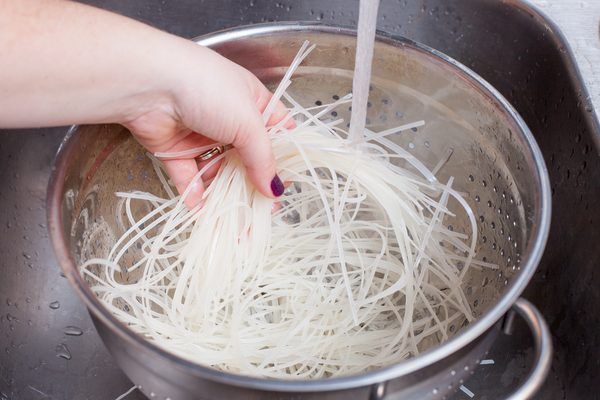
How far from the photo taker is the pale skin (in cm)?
59

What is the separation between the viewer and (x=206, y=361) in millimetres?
738

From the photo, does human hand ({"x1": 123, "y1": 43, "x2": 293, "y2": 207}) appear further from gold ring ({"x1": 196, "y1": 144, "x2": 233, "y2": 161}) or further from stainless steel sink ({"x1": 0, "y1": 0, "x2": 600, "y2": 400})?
stainless steel sink ({"x1": 0, "y1": 0, "x2": 600, "y2": 400})

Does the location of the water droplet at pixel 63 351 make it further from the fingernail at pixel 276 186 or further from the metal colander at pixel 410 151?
the fingernail at pixel 276 186

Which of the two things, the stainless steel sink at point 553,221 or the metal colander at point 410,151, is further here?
the stainless steel sink at point 553,221

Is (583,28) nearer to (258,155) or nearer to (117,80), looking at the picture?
(258,155)

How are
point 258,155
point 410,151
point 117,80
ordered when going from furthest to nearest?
point 410,151 → point 258,155 → point 117,80

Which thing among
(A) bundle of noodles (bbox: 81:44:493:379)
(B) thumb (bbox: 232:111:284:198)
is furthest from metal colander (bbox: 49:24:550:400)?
(B) thumb (bbox: 232:111:284:198)

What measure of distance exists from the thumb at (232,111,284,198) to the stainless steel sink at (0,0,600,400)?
1.11 ft

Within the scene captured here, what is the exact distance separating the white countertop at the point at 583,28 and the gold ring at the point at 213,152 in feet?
1.57

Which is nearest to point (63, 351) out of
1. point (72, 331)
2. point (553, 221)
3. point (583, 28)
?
point (72, 331)

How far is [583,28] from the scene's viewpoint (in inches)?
39.1

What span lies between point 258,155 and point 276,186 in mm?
65

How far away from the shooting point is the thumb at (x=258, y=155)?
729mm

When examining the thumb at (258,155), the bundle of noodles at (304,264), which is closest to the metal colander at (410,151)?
the bundle of noodles at (304,264)
